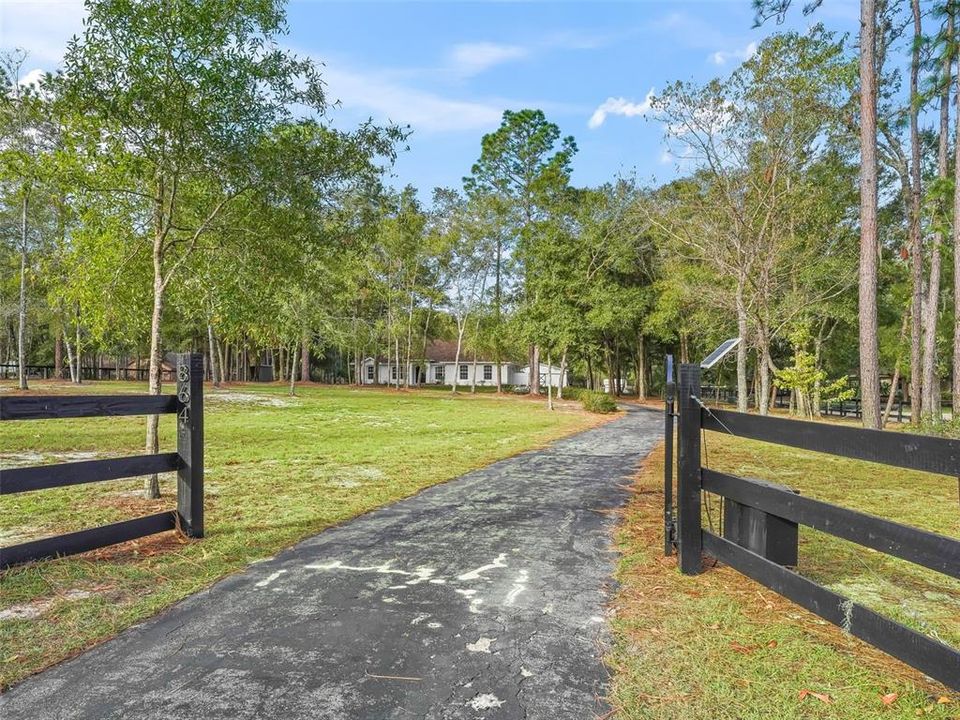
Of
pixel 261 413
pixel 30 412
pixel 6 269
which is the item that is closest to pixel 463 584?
pixel 30 412

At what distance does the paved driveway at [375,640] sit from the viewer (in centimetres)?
232

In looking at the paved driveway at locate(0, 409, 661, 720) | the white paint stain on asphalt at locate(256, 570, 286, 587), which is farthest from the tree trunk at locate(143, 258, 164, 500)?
the white paint stain on asphalt at locate(256, 570, 286, 587)

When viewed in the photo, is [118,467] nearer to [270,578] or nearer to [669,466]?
[270,578]

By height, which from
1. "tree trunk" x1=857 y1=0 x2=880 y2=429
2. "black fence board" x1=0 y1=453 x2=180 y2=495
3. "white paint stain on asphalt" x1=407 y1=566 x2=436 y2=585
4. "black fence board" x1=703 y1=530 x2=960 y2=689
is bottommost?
"white paint stain on asphalt" x1=407 y1=566 x2=436 y2=585

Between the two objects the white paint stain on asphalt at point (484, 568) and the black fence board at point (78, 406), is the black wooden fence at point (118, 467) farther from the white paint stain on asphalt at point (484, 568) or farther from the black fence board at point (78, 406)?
the white paint stain on asphalt at point (484, 568)

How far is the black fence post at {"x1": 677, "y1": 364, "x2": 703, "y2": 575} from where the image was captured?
3.79 m

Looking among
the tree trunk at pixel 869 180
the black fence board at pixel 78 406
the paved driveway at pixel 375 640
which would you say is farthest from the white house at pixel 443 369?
the paved driveway at pixel 375 640

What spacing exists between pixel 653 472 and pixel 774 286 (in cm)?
1062

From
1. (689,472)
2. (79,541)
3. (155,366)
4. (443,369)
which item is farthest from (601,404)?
(443,369)

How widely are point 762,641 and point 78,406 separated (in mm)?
4557

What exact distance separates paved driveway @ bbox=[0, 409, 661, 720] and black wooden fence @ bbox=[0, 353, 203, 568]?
105 centimetres

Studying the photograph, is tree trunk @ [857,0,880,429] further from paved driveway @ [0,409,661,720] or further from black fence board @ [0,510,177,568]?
black fence board @ [0,510,177,568]

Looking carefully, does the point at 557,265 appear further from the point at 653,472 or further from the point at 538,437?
the point at 653,472

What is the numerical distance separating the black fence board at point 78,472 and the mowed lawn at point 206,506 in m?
0.59
